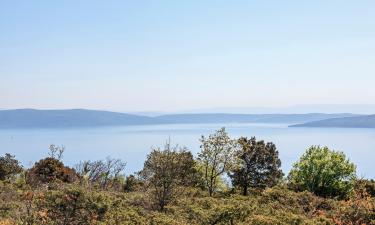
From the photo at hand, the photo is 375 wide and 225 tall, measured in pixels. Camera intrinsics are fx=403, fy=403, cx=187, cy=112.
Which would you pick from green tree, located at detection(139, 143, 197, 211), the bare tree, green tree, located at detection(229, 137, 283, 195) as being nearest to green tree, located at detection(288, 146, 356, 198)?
green tree, located at detection(229, 137, 283, 195)

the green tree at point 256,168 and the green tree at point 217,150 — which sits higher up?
the green tree at point 217,150

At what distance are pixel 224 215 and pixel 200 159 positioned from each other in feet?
77.2

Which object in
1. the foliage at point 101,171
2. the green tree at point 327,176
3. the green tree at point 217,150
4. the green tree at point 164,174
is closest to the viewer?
the green tree at point 164,174

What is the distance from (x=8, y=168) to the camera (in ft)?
Answer: 187

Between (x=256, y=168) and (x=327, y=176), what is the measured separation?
8.38 m

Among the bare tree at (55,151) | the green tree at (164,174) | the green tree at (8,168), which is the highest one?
the green tree at (164,174)

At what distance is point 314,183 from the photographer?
43.9 meters

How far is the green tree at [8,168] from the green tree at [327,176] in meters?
39.0

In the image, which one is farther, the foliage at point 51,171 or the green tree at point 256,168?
the foliage at point 51,171

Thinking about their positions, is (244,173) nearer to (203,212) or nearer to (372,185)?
(372,185)

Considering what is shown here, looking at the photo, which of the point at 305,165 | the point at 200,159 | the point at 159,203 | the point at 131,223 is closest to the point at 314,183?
the point at 305,165

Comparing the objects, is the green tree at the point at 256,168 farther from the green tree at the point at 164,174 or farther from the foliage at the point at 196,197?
the green tree at the point at 164,174

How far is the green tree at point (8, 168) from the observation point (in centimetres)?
5647

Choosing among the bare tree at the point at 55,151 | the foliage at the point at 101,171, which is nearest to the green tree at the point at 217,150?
the foliage at the point at 101,171
